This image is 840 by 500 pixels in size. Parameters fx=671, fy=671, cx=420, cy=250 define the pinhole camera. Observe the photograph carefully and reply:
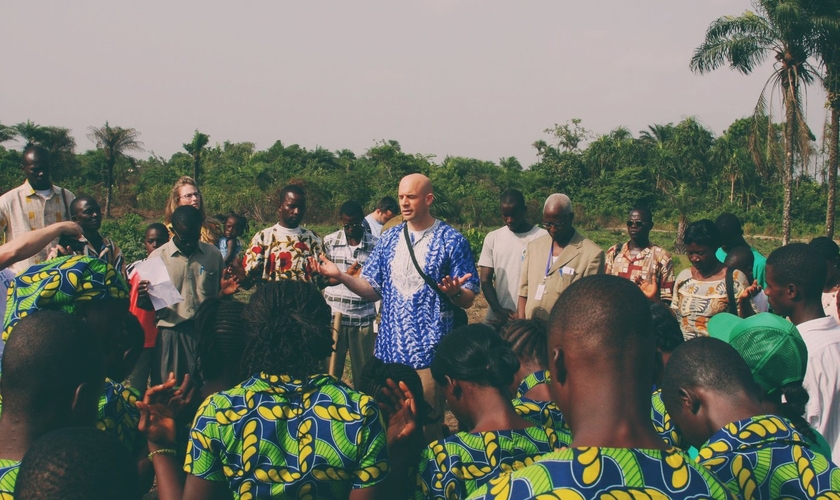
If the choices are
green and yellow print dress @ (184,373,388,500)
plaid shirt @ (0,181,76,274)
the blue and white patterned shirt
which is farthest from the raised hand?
plaid shirt @ (0,181,76,274)

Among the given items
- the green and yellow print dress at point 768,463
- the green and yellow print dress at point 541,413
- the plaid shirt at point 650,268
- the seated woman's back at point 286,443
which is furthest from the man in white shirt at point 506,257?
the green and yellow print dress at point 768,463

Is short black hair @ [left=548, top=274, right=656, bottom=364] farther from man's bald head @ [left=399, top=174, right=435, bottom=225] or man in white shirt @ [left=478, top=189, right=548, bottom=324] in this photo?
man in white shirt @ [left=478, top=189, right=548, bottom=324]

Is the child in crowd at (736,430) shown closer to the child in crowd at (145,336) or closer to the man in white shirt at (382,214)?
the child in crowd at (145,336)

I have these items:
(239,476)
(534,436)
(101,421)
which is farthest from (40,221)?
(534,436)

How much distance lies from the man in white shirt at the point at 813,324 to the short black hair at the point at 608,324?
1.97 metres

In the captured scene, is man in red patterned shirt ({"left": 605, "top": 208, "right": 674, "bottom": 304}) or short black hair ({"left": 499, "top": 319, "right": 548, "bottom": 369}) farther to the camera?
man in red patterned shirt ({"left": 605, "top": 208, "right": 674, "bottom": 304})

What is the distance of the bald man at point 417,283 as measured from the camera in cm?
451

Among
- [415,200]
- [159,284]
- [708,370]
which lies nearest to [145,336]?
[159,284]

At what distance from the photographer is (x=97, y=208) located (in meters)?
5.61

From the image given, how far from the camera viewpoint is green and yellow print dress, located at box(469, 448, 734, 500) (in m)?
1.30

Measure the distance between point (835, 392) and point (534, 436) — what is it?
1.63 meters

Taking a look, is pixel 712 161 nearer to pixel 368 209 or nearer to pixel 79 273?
pixel 368 209

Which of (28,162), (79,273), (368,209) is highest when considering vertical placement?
(28,162)

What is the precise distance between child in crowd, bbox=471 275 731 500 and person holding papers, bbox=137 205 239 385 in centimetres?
379
